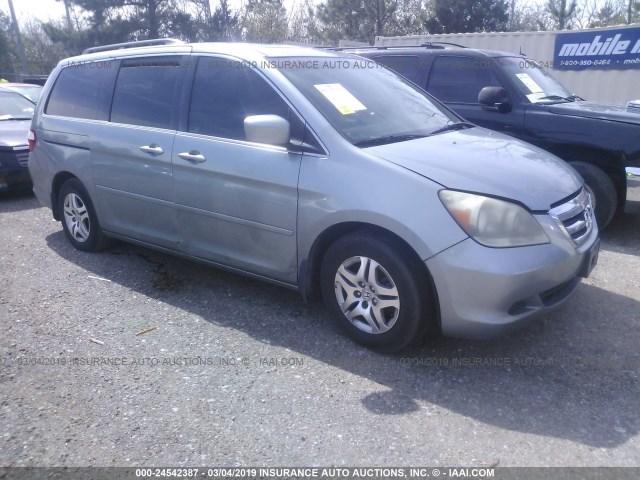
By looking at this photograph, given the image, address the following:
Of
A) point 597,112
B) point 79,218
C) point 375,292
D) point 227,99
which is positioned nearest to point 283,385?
point 375,292

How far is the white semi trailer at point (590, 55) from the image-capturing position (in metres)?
11.3

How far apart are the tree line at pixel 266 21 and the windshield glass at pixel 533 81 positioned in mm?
20520

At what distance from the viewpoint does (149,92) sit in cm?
452

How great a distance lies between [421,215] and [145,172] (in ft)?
7.60

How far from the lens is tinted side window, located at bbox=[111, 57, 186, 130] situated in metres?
4.32

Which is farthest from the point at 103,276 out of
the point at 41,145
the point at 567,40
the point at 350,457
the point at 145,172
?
the point at 567,40

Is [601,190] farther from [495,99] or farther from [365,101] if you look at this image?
[365,101]

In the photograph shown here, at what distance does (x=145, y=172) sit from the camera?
4.39 metres

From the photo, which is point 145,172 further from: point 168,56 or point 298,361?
point 298,361

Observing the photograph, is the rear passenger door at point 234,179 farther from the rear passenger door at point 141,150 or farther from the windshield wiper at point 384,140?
the windshield wiper at point 384,140

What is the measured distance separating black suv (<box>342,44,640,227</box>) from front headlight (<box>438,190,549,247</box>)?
304 centimetres

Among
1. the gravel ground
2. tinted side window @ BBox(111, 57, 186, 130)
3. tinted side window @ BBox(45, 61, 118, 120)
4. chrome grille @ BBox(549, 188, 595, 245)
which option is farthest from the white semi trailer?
the gravel ground

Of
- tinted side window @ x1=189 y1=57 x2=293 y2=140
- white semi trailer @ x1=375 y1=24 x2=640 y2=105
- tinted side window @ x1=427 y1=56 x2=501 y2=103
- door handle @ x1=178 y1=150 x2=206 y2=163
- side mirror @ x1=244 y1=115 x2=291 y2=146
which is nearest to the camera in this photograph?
side mirror @ x1=244 y1=115 x2=291 y2=146

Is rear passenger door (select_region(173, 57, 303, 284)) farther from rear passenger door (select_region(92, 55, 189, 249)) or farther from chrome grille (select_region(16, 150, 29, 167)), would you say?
chrome grille (select_region(16, 150, 29, 167))
